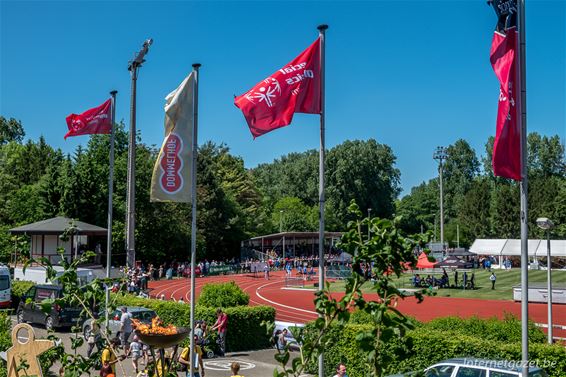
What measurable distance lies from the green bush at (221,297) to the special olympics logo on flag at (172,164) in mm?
9579

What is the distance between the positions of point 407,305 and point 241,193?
47.7 m

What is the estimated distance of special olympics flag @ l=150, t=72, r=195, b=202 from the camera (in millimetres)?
14508

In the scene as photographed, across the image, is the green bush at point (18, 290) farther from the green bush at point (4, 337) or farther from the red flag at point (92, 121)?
the green bush at point (4, 337)

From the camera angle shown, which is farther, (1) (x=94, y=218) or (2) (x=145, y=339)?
(1) (x=94, y=218)

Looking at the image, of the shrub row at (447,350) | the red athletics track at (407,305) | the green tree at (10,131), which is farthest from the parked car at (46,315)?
the green tree at (10,131)

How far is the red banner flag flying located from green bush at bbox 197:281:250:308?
1461 cm

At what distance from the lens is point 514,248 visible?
54.8 metres

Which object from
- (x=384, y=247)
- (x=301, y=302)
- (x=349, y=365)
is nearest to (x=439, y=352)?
(x=349, y=365)

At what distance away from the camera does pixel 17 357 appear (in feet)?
33.6

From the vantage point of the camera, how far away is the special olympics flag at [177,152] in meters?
14.5

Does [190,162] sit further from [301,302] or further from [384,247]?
[301,302]

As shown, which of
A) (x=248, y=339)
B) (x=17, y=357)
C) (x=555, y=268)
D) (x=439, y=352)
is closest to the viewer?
(x=17, y=357)

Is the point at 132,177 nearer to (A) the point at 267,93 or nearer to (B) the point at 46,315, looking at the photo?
(B) the point at 46,315

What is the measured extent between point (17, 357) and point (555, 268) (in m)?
63.9
